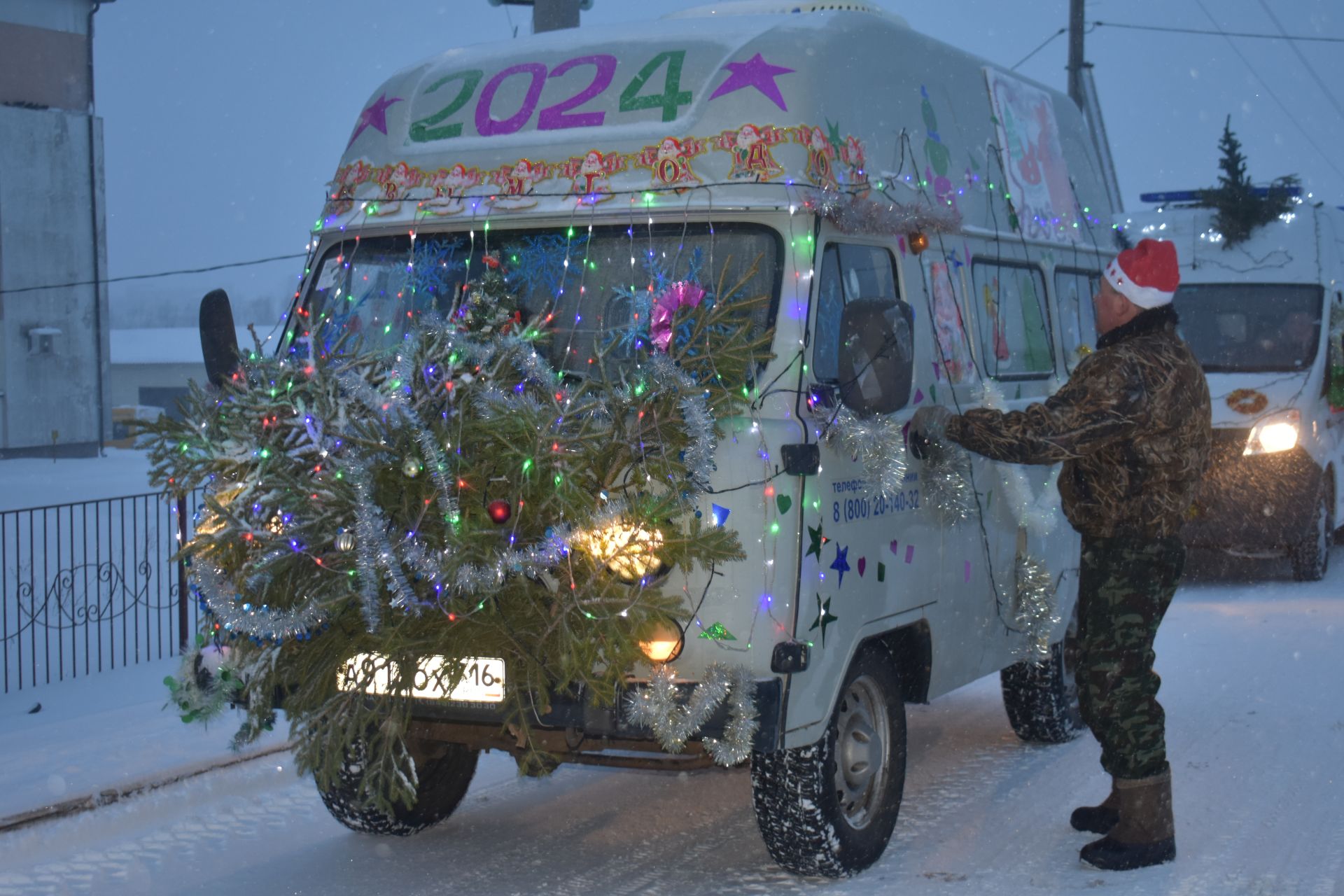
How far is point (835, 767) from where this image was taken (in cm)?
501

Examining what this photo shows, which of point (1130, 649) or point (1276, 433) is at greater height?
point (1276, 433)

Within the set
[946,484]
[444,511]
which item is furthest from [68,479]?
[444,511]

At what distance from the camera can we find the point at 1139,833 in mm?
5312

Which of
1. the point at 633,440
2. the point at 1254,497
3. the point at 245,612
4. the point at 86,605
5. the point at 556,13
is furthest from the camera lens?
the point at 1254,497

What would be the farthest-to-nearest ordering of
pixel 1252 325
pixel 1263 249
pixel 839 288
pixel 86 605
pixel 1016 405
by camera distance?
1. pixel 1263 249
2. pixel 1252 325
3. pixel 86 605
4. pixel 1016 405
5. pixel 839 288

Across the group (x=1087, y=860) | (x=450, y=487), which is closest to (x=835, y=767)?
(x=1087, y=860)

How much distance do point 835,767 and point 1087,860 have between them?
110cm

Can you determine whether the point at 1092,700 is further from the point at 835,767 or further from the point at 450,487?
the point at 450,487

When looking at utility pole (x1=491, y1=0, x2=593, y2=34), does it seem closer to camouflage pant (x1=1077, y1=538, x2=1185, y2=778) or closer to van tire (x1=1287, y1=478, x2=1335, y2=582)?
camouflage pant (x1=1077, y1=538, x2=1185, y2=778)

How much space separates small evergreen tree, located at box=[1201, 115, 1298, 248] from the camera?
12.9 m

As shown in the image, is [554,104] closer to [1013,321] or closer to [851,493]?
[851,493]

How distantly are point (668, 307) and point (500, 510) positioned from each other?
37.2 inches

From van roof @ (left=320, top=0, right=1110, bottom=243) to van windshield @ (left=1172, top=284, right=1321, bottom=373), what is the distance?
7023mm

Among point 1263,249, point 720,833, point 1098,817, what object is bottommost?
point 720,833
